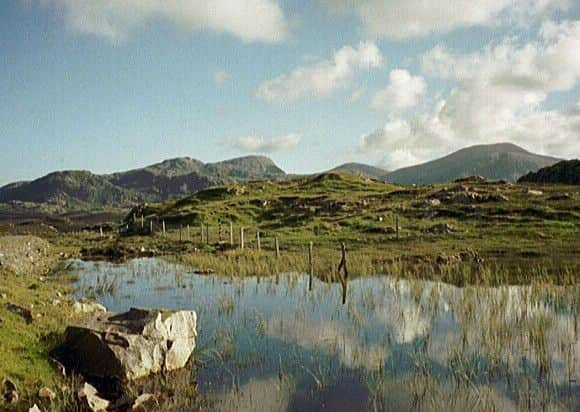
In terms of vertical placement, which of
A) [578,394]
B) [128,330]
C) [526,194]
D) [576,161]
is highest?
[576,161]

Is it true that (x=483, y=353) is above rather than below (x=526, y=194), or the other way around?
below

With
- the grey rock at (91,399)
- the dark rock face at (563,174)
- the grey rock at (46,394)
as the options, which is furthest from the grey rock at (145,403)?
the dark rock face at (563,174)

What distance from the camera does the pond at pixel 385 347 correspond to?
42.8 feet

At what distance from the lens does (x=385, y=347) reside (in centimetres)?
1705

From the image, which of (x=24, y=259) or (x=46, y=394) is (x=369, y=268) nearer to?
(x=46, y=394)

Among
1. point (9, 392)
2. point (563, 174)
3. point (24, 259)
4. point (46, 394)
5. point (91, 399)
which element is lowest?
point (91, 399)

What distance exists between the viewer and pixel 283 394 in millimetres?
13508

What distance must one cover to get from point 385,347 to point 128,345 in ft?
28.0

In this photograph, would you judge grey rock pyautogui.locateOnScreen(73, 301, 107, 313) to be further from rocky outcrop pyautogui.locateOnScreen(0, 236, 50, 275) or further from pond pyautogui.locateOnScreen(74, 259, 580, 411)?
rocky outcrop pyautogui.locateOnScreen(0, 236, 50, 275)

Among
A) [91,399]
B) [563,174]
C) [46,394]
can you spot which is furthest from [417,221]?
[563,174]

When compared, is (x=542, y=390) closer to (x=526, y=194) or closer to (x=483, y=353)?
(x=483, y=353)

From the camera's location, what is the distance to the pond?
42.8ft

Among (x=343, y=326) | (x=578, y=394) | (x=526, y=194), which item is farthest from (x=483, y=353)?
(x=526, y=194)

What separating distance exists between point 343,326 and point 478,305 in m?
6.40
